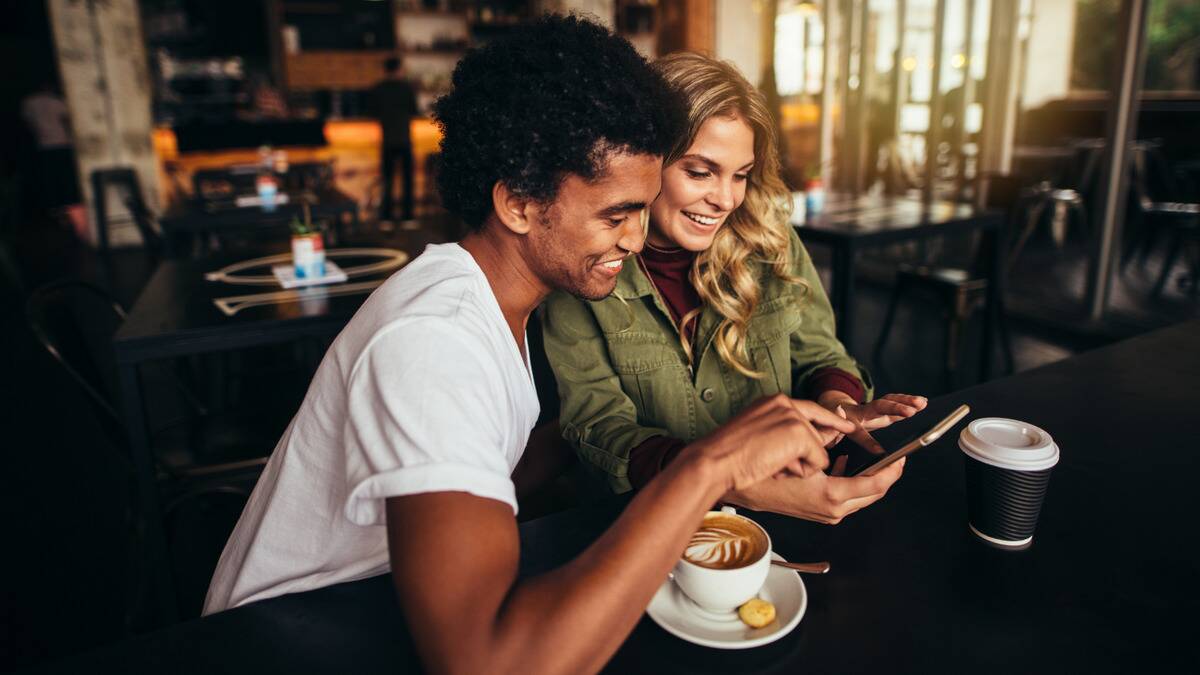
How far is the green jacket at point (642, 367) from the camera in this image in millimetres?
1374

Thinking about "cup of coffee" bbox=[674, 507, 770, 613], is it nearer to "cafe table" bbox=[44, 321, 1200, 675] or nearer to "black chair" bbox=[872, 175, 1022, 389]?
"cafe table" bbox=[44, 321, 1200, 675]

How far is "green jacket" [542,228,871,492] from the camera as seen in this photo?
4.51 ft

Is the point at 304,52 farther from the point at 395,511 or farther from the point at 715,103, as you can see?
the point at 395,511

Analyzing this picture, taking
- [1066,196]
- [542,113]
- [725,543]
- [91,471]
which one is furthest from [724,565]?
[1066,196]

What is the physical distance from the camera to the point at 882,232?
10.7 feet

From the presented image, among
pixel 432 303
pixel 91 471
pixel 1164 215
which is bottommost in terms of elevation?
pixel 91 471

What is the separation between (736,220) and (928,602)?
0.97 meters

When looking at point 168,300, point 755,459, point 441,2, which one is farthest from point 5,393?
point 441,2

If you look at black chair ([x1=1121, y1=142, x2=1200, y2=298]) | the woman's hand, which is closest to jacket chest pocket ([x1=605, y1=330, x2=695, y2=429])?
the woman's hand

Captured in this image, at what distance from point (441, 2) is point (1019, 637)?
986 centimetres

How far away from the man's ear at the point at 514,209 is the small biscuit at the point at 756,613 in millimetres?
538

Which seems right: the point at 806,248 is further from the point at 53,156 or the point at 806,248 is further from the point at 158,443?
the point at 53,156

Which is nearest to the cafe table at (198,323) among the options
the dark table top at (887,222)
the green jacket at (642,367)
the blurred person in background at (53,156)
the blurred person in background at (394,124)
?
the green jacket at (642,367)

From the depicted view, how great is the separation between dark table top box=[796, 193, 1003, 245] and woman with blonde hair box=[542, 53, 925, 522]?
170cm
